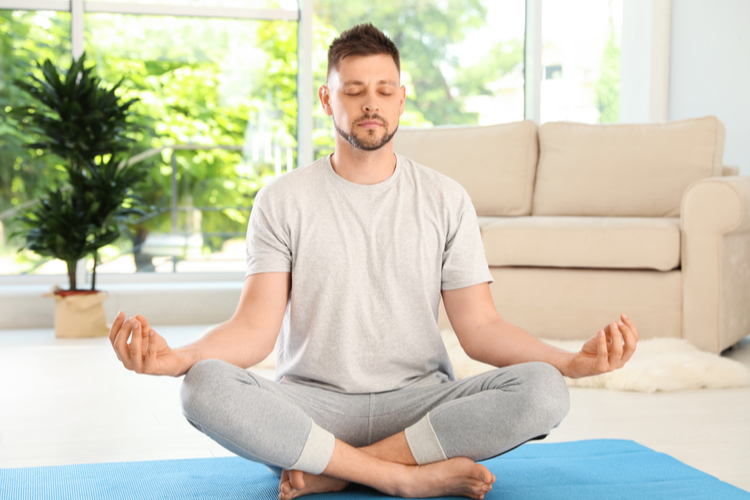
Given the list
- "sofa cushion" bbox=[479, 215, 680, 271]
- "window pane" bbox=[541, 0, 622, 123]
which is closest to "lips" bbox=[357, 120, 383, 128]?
"sofa cushion" bbox=[479, 215, 680, 271]

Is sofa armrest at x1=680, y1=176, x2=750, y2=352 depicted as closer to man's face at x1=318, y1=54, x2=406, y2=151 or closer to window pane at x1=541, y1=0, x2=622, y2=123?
man's face at x1=318, y1=54, x2=406, y2=151

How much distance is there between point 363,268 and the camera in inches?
57.6

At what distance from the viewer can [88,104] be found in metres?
3.60

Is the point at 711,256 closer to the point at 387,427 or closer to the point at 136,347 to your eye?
the point at 387,427

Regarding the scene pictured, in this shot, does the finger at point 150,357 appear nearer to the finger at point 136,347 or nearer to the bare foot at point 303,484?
the finger at point 136,347

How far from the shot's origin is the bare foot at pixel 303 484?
1.31 metres

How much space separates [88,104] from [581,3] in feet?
10.7

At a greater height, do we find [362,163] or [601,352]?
[362,163]

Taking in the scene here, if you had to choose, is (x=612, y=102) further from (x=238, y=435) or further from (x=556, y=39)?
(x=238, y=435)

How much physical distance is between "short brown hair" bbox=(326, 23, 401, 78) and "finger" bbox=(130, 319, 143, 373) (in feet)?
2.18

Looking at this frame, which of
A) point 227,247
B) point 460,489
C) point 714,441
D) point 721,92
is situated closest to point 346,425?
point 460,489

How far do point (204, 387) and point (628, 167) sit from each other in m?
2.66

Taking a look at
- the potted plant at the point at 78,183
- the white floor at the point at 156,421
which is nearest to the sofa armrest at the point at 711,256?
the white floor at the point at 156,421

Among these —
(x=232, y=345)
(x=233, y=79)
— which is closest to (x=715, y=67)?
(x=233, y=79)
